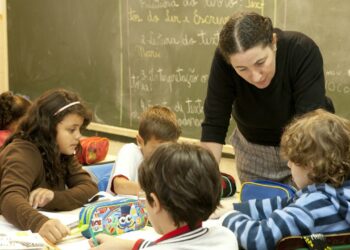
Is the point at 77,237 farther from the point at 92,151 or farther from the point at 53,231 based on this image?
the point at 92,151

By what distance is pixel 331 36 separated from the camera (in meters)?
3.33

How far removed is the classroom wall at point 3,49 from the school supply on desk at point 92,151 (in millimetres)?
2375

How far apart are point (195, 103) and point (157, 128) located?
4.52 ft

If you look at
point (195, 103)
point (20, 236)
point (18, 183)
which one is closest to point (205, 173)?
point (20, 236)

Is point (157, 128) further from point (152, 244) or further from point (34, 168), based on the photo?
point (152, 244)

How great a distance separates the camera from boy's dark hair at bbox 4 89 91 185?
239cm

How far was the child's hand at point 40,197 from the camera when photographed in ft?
7.29

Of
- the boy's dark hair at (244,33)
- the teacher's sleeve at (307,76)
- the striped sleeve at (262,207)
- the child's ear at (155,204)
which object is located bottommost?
the striped sleeve at (262,207)

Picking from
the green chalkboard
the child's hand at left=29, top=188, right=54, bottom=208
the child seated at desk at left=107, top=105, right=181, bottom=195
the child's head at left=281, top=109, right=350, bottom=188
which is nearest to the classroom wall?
the green chalkboard

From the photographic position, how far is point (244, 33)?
2049mm

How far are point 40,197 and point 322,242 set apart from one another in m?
1.19

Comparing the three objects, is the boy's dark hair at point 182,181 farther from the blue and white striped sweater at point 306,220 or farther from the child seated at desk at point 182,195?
the blue and white striped sweater at point 306,220

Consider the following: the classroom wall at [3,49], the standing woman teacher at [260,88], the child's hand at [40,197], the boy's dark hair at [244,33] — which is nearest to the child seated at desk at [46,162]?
the child's hand at [40,197]

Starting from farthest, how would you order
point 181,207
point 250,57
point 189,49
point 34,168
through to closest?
point 189,49 → point 34,168 → point 250,57 → point 181,207
